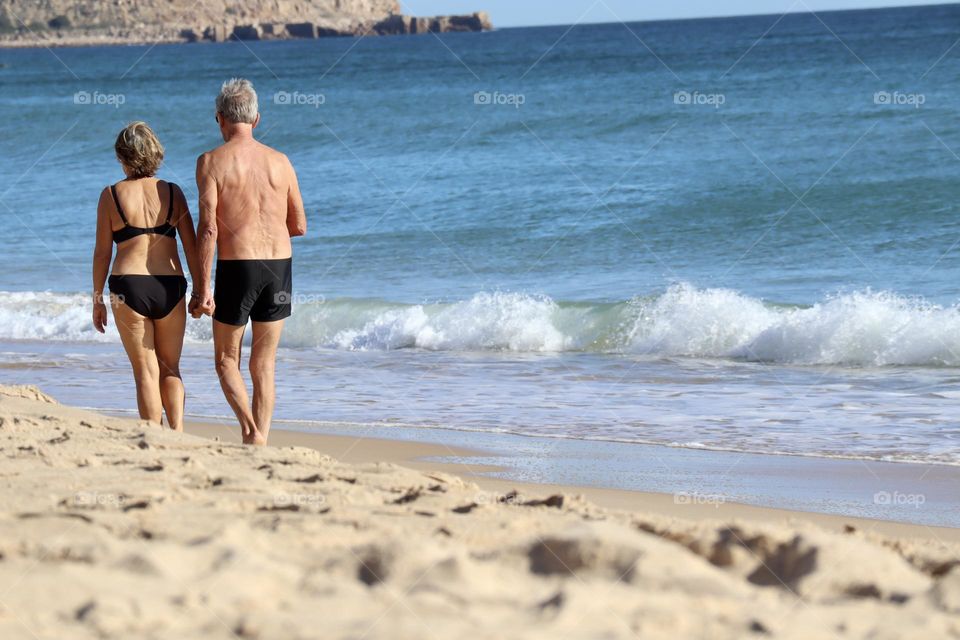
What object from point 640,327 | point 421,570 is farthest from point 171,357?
point 640,327

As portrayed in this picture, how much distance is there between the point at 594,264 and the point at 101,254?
879 cm

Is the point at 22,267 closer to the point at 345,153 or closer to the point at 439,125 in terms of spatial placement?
the point at 345,153

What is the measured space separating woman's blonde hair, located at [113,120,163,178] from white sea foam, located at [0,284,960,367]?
542 cm

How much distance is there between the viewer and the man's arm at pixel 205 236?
4.90 meters

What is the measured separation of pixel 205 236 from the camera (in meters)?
4.91

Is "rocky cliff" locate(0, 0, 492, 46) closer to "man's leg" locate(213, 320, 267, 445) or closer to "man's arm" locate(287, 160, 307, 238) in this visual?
"man's arm" locate(287, 160, 307, 238)

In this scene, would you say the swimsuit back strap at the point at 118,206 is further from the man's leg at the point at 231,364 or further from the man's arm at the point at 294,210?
the man's arm at the point at 294,210

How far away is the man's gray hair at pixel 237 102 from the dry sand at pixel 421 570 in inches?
69.2

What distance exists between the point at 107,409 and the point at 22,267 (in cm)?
845

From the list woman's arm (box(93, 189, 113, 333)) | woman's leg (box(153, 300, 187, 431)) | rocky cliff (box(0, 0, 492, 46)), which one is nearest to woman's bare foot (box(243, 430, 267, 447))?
woman's leg (box(153, 300, 187, 431))

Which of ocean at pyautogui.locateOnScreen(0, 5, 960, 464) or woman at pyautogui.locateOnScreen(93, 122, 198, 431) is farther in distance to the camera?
ocean at pyautogui.locateOnScreen(0, 5, 960, 464)

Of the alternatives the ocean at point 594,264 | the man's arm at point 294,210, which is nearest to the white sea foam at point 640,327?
the ocean at point 594,264

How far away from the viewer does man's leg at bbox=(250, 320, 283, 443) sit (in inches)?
201

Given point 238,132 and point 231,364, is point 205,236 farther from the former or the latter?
point 231,364
